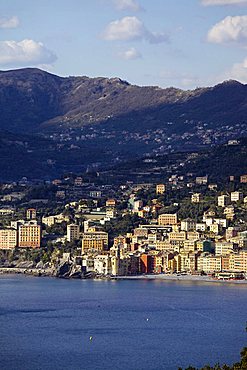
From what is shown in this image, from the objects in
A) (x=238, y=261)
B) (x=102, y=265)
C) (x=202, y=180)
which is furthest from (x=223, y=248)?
(x=202, y=180)

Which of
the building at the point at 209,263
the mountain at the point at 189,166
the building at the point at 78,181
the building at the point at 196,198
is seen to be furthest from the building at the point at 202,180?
the building at the point at 209,263

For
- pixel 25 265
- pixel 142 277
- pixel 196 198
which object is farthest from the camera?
pixel 196 198

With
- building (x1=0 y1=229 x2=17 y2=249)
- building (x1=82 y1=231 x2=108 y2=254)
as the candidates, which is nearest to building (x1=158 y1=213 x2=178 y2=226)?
building (x1=82 y1=231 x2=108 y2=254)

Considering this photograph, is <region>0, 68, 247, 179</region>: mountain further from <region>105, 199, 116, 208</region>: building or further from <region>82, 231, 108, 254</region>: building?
<region>82, 231, 108, 254</region>: building

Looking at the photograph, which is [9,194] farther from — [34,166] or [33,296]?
[33,296]

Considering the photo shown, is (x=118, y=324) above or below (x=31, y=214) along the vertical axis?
below

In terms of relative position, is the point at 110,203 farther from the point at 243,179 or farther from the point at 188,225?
the point at 188,225

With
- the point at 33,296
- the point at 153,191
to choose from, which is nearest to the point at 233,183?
the point at 153,191

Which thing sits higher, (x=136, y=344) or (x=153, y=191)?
(x=153, y=191)
